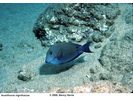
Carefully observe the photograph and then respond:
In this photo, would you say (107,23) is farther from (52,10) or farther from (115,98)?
(115,98)

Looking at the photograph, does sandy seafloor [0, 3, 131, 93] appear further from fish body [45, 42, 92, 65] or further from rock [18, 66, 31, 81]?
fish body [45, 42, 92, 65]

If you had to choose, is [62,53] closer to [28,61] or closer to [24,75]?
[24,75]

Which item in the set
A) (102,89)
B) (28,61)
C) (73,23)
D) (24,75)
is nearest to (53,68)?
(24,75)

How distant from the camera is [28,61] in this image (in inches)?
128

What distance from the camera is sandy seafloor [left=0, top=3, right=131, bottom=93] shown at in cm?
232

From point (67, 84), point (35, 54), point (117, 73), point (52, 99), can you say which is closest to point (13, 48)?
point (35, 54)

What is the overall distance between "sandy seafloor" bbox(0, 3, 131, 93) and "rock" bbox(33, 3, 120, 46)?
548 millimetres

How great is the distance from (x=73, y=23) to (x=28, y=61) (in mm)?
2248

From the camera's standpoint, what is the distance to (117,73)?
2447 mm

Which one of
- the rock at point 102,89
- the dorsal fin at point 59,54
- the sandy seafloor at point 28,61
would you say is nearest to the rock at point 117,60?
the sandy seafloor at point 28,61

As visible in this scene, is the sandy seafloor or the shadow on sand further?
the shadow on sand

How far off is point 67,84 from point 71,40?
191 centimetres

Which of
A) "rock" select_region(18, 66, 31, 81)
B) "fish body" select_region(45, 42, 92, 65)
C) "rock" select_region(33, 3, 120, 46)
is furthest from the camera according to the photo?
"rock" select_region(33, 3, 120, 46)

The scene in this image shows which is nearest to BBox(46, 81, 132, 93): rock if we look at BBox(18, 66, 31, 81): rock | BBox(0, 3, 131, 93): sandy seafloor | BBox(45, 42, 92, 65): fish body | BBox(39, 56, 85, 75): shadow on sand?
BBox(0, 3, 131, 93): sandy seafloor
